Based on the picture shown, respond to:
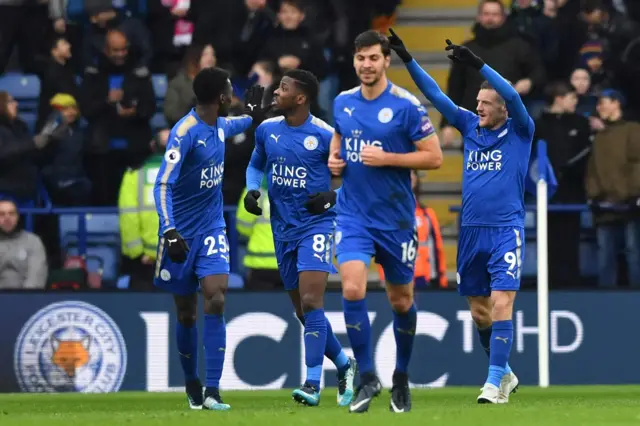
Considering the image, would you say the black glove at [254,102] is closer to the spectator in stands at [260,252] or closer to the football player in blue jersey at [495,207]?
the football player in blue jersey at [495,207]

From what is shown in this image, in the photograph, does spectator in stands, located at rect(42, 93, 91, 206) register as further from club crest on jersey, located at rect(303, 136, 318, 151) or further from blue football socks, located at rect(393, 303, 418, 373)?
blue football socks, located at rect(393, 303, 418, 373)

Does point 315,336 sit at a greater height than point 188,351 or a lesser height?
greater

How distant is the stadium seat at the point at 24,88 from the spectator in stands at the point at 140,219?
89.8 inches

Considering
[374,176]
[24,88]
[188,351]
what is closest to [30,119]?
[24,88]

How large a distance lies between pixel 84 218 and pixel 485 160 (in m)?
6.21

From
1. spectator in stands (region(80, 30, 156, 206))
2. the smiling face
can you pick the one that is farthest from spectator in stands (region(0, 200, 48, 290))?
the smiling face

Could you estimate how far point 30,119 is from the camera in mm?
18344

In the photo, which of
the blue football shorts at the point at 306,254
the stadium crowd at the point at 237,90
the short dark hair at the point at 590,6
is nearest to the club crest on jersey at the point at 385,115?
the blue football shorts at the point at 306,254

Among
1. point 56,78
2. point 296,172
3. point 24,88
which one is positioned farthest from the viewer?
point 24,88

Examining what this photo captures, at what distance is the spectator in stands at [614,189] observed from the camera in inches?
660

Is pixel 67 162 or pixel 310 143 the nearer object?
pixel 310 143

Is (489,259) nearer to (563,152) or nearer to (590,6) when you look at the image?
(563,152)

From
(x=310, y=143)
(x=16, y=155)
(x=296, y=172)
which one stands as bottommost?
(x=296, y=172)

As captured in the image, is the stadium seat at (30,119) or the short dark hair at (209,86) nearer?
the short dark hair at (209,86)
